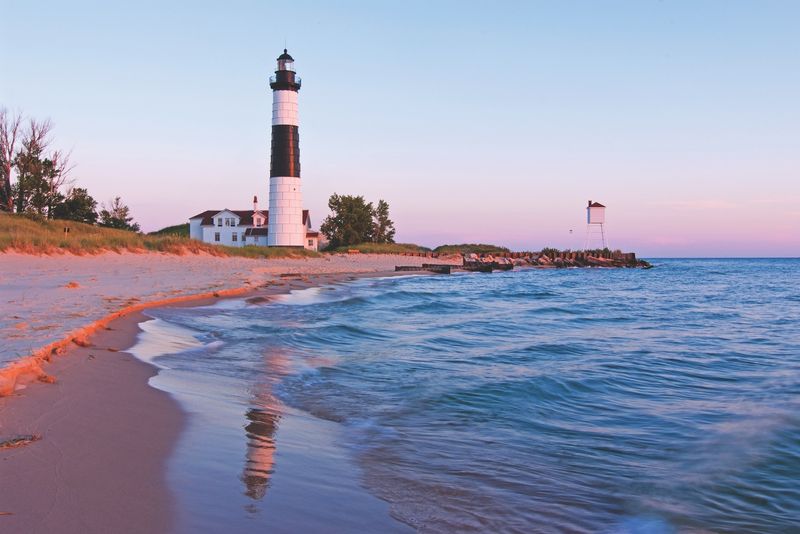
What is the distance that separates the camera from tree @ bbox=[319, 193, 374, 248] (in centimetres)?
6906

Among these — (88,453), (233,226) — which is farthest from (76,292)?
(233,226)

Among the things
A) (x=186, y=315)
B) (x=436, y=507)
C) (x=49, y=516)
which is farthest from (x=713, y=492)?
(x=186, y=315)

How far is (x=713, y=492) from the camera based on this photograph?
4.04 metres

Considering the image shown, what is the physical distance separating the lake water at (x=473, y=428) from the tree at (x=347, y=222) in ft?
187

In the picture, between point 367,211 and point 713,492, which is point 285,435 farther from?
point 367,211

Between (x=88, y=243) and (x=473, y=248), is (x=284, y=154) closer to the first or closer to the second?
(x=88, y=243)

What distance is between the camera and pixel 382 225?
242 feet

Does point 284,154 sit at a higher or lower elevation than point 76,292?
higher

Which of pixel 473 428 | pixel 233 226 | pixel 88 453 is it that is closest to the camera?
pixel 88 453

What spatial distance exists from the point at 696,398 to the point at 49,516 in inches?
263

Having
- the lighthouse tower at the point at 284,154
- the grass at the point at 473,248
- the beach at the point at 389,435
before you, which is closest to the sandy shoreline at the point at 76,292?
the beach at the point at 389,435

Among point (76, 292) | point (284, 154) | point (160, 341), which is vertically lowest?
point (160, 341)

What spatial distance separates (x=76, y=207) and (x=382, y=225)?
3662cm

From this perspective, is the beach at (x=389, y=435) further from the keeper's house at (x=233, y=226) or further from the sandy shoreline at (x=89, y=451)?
the keeper's house at (x=233, y=226)
